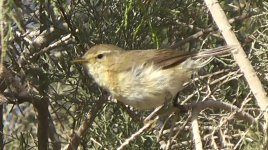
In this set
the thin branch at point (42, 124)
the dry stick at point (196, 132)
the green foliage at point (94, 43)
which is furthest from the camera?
the thin branch at point (42, 124)

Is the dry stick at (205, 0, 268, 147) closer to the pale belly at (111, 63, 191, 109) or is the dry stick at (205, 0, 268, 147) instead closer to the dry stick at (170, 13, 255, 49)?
the pale belly at (111, 63, 191, 109)

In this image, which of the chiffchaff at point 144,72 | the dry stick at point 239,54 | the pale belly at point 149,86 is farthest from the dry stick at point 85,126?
the dry stick at point 239,54

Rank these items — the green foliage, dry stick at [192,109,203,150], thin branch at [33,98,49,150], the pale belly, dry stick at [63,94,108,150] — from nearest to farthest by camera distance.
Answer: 1. dry stick at [192,109,203,150]
2. the pale belly
3. the green foliage
4. dry stick at [63,94,108,150]
5. thin branch at [33,98,49,150]

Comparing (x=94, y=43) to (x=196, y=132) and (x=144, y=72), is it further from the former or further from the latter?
(x=196, y=132)

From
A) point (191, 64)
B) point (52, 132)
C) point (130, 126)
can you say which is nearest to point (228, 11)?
point (191, 64)

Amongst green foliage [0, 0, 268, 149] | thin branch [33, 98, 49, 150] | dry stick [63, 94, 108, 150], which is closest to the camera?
green foliage [0, 0, 268, 149]

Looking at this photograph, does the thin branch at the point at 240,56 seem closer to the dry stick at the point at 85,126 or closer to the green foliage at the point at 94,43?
the green foliage at the point at 94,43

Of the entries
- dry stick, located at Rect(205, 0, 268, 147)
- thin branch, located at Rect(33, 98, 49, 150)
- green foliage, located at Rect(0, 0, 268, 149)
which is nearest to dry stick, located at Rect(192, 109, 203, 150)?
dry stick, located at Rect(205, 0, 268, 147)

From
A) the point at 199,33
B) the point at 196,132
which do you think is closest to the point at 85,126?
the point at 199,33

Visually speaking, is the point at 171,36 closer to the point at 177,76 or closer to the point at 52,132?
the point at 177,76

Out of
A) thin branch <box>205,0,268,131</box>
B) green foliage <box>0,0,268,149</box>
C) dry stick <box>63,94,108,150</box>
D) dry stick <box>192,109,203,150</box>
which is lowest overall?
dry stick <box>192,109,203,150</box>
